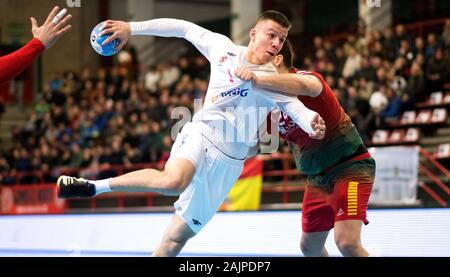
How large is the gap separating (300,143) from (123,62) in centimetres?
1914

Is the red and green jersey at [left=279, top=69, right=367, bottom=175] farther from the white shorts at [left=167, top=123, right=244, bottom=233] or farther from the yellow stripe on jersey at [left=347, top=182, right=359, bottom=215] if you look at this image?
the white shorts at [left=167, top=123, right=244, bottom=233]

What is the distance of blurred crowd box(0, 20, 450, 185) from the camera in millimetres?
17234

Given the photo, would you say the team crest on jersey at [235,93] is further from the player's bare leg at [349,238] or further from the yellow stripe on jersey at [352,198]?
the player's bare leg at [349,238]

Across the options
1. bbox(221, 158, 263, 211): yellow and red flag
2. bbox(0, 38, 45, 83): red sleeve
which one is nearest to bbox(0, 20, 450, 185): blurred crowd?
bbox(221, 158, 263, 211): yellow and red flag

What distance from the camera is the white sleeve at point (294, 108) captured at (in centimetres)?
678

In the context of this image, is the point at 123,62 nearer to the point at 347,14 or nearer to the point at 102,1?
the point at 102,1

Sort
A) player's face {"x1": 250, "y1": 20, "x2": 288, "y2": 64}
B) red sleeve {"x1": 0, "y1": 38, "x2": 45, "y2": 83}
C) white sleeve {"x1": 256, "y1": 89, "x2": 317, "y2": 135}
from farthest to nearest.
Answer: player's face {"x1": 250, "y1": 20, "x2": 288, "y2": 64} < white sleeve {"x1": 256, "y1": 89, "x2": 317, "y2": 135} < red sleeve {"x1": 0, "y1": 38, "x2": 45, "y2": 83}

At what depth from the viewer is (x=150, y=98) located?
72.6ft

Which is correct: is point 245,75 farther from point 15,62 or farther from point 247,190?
point 247,190

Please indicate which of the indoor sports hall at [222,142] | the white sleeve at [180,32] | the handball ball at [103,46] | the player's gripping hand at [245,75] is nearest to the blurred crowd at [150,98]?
the indoor sports hall at [222,142]

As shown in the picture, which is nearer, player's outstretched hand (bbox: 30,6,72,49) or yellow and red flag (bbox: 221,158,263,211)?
player's outstretched hand (bbox: 30,6,72,49)

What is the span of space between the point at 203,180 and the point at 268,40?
4.25 feet

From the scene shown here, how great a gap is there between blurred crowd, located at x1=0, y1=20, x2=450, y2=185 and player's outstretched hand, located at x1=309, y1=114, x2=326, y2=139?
392 inches
